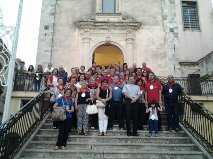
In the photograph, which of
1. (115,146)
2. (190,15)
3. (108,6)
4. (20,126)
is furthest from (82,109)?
(190,15)

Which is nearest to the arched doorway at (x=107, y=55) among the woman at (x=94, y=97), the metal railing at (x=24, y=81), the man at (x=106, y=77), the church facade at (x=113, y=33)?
the church facade at (x=113, y=33)

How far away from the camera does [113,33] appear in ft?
59.1

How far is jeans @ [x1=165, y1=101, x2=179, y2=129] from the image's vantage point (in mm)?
8531

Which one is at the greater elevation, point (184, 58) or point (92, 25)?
point (92, 25)

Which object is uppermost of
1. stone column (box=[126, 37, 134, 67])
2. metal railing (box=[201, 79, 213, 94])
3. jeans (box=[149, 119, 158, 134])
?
stone column (box=[126, 37, 134, 67])

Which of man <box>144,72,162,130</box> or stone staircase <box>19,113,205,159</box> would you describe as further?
man <box>144,72,162,130</box>

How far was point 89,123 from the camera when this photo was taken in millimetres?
8766

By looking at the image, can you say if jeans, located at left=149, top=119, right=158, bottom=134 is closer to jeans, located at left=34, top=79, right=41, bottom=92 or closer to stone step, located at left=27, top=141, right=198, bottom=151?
stone step, located at left=27, top=141, right=198, bottom=151

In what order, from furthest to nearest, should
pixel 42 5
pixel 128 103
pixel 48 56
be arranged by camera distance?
pixel 42 5, pixel 48 56, pixel 128 103

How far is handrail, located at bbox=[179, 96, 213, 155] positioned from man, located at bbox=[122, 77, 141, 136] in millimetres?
1876

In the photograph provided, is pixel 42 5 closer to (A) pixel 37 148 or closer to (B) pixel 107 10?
(B) pixel 107 10

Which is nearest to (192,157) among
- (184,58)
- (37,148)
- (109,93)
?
(109,93)

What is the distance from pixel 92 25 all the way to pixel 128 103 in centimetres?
1068

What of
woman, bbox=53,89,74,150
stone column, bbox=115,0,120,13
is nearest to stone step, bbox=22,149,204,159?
woman, bbox=53,89,74,150
